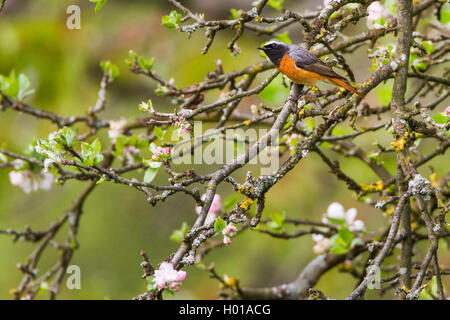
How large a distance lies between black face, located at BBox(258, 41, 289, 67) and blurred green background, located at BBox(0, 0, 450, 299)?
262cm

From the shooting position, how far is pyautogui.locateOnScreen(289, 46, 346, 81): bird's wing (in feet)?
8.75

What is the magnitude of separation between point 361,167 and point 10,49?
4081mm

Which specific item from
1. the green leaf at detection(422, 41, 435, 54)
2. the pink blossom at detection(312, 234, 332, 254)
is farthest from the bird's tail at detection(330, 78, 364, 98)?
the pink blossom at detection(312, 234, 332, 254)

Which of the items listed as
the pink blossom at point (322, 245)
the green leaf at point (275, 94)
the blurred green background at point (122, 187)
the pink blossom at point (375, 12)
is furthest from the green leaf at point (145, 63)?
the blurred green background at point (122, 187)

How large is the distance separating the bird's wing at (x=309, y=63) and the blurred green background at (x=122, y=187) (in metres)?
2.76

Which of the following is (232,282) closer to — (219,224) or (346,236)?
(346,236)

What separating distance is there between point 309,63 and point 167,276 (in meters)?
1.23

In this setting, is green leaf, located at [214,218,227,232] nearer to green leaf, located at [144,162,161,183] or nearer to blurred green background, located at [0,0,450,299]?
green leaf, located at [144,162,161,183]

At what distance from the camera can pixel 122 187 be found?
300 inches

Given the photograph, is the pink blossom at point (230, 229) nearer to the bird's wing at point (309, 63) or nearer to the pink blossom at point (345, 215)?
the bird's wing at point (309, 63)

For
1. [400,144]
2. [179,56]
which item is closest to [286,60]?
[400,144]

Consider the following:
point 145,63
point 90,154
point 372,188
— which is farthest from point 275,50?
point 90,154

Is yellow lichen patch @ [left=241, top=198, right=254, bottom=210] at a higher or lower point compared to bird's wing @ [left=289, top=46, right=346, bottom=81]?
lower

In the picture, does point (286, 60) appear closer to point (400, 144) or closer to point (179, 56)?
point (400, 144)
